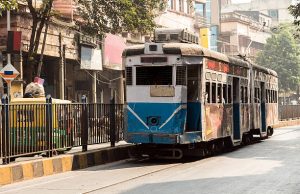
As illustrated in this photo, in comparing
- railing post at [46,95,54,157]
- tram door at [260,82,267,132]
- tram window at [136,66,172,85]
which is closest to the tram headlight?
tram window at [136,66,172,85]

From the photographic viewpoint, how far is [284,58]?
68.1 metres

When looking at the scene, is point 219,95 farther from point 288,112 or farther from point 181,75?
point 288,112

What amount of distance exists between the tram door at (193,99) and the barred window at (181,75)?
0.38m

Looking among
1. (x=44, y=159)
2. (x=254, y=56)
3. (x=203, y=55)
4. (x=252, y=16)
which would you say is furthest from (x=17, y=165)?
(x=252, y=16)

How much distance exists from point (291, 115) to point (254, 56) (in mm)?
28812

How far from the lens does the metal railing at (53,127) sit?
11403 millimetres

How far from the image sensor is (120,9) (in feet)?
75.7

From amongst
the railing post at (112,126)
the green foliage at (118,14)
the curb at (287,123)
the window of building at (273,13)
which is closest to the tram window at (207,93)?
the railing post at (112,126)

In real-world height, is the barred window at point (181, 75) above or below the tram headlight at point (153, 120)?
above

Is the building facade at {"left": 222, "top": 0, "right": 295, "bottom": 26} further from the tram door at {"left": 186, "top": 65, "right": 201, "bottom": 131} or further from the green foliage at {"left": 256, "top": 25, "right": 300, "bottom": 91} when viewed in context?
the tram door at {"left": 186, "top": 65, "right": 201, "bottom": 131}

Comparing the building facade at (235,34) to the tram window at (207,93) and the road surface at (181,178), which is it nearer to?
the tram window at (207,93)

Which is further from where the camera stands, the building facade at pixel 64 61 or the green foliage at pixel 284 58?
the green foliage at pixel 284 58

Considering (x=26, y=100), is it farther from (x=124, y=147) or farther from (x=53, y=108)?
(x=124, y=147)

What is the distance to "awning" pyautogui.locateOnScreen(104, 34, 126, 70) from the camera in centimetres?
3153
